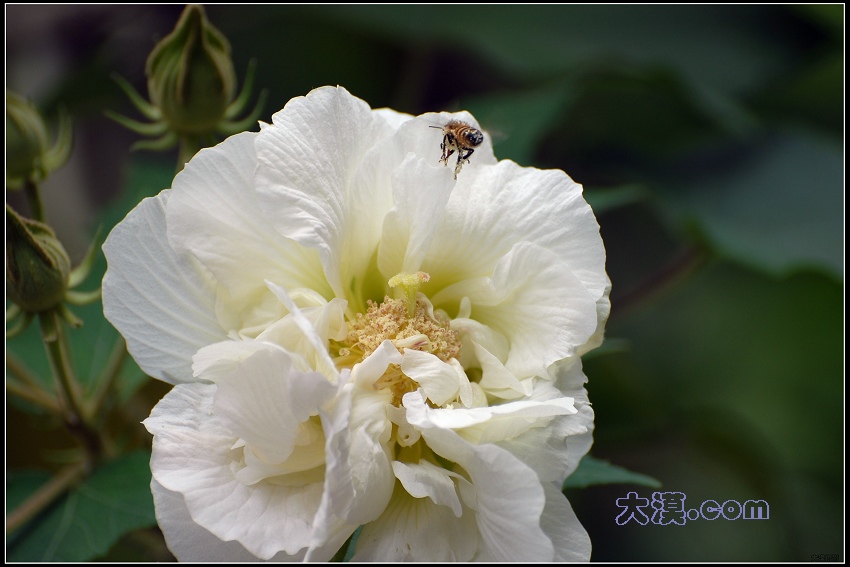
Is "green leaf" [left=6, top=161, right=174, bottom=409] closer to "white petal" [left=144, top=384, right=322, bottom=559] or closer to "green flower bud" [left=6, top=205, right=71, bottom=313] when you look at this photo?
"green flower bud" [left=6, top=205, right=71, bottom=313]

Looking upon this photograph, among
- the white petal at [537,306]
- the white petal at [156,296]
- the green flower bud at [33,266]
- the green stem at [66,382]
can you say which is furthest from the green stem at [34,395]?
the white petal at [537,306]

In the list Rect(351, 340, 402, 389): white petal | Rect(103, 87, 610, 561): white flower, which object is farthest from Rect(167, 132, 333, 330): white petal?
Rect(351, 340, 402, 389): white petal

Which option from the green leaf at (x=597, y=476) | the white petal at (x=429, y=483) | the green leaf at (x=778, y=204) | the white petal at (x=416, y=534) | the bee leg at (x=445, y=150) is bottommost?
the green leaf at (x=778, y=204)

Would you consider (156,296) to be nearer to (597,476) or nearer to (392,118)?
(392,118)

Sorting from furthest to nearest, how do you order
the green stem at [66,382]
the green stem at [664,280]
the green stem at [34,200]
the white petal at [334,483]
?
the green stem at [664,280] → the green stem at [34,200] → the green stem at [66,382] → the white petal at [334,483]

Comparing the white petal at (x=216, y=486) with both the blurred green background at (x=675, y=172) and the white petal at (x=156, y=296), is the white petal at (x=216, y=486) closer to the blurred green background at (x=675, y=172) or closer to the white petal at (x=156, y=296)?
the white petal at (x=156, y=296)

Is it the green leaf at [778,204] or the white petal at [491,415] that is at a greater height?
the white petal at [491,415]

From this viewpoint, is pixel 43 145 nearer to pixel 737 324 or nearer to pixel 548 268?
pixel 548 268
